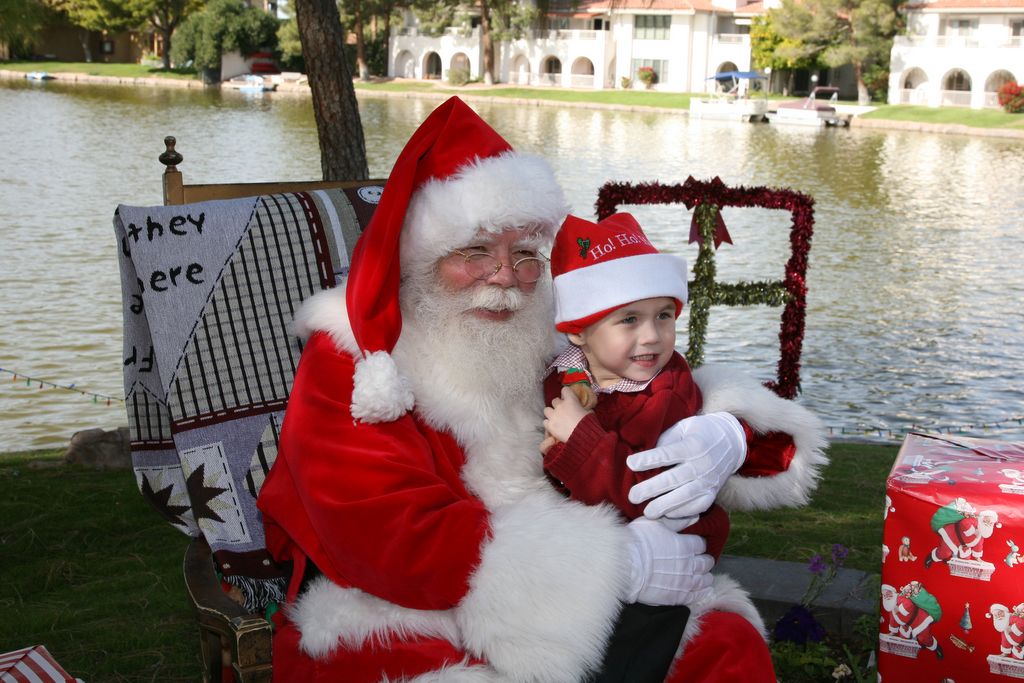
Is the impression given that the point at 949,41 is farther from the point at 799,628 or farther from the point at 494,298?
the point at 494,298

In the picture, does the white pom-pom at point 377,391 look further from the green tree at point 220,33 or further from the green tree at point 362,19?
the green tree at point 220,33

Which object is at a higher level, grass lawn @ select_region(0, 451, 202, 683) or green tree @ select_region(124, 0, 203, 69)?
green tree @ select_region(124, 0, 203, 69)

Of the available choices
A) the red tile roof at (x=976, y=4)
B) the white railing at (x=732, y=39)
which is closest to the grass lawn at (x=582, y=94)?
the white railing at (x=732, y=39)

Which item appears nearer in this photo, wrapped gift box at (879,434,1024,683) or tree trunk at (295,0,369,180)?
Answer: wrapped gift box at (879,434,1024,683)

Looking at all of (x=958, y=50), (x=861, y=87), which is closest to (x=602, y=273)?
(x=958, y=50)

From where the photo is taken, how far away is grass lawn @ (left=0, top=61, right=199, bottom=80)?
167 ft

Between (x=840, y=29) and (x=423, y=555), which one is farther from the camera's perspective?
(x=840, y=29)

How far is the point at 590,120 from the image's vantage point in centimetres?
3531

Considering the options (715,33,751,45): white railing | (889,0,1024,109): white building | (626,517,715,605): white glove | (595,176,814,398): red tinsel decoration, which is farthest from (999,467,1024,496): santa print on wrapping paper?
(715,33,751,45): white railing

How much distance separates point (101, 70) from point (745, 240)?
45.7 m

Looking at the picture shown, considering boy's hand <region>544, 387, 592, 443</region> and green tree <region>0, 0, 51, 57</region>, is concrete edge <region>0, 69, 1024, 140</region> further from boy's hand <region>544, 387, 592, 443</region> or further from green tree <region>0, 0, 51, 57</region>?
boy's hand <region>544, 387, 592, 443</region>

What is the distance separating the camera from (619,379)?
240 centimetres

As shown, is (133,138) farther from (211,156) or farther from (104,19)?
(104,19)

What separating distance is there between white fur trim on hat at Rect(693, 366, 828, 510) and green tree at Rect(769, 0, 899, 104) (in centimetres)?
4238
